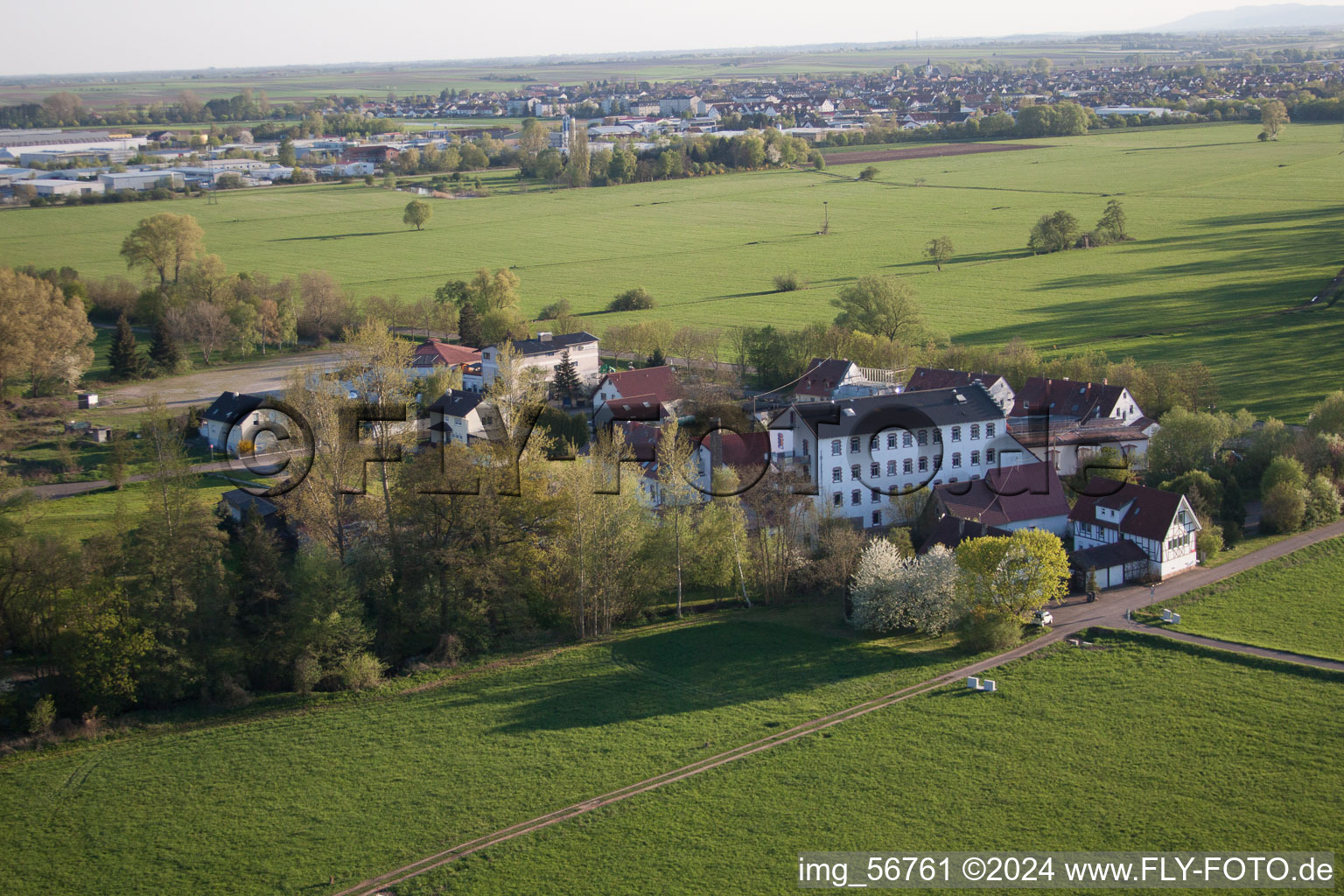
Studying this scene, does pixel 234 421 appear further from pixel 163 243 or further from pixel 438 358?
A: pixel 163 243

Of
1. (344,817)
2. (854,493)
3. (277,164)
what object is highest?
(277,164)

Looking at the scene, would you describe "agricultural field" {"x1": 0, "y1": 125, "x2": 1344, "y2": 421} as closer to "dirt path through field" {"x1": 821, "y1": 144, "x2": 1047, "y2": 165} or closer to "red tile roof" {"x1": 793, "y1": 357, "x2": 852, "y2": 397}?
"dirt path through field" {"x1": 821, "y1": 144, "x2": 1047, "y2": 165}

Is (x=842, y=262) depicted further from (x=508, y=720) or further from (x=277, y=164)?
(x=277, y=164)

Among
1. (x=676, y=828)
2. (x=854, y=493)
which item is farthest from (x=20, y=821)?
(x=854, y=493)

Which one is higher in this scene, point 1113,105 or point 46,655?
point 1113,105

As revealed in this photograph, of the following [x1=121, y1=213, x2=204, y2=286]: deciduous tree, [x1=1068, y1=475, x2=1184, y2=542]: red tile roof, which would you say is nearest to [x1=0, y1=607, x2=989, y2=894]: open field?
[x1=1068, y1=475, x2=1184, y2=542]: red tile roof

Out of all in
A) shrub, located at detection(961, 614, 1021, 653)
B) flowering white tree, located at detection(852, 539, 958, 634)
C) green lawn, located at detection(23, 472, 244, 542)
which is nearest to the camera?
shrub, located at detection(961, 614, 1021, 653)
